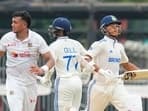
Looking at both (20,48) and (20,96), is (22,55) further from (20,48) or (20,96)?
(20,96)

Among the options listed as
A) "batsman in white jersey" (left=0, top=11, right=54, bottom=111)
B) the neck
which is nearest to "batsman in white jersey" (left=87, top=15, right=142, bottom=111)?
"batsman in white jersey" (left=0, top=11, right=54, bottom=111)

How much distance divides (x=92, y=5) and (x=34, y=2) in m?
3.10

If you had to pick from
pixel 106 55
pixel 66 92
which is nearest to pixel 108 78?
pixel 106 55

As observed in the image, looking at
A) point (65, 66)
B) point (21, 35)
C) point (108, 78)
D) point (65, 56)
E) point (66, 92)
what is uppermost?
point (21, 35)

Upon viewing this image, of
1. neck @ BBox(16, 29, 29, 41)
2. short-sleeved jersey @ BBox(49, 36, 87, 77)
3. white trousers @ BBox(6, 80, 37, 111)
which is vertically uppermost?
neck @ BBox(16, 29, 29, 41)

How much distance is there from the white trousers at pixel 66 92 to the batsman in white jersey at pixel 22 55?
1.32ft

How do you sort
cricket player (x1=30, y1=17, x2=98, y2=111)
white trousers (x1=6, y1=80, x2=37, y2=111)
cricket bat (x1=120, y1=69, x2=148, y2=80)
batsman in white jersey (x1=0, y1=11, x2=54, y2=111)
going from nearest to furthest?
1. white trousers (x1=6, y1=80, x2=37, y2=111)
2. batsman in white jersey (x1=0, y1=11, x2=54, y2=111)
3. cricket bat (x1=120, y1=69, x2=148, y2=80)
4. cricket player (x1=30, y1=17, x2=98, y2=111)

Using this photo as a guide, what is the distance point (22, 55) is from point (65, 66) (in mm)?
708

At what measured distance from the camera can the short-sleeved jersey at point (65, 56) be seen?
13461 millimetres

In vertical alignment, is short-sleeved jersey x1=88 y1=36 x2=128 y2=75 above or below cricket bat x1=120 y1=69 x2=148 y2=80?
above

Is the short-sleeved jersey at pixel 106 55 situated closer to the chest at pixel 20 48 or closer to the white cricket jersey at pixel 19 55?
the white cricket jersey at pixel 19 55

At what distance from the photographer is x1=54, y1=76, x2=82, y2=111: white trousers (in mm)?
13477

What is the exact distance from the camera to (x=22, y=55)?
1328 centimetres

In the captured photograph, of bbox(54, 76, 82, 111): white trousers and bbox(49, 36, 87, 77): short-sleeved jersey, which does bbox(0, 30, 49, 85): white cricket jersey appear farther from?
bbox(54, 76, 82, 111): white trousers
